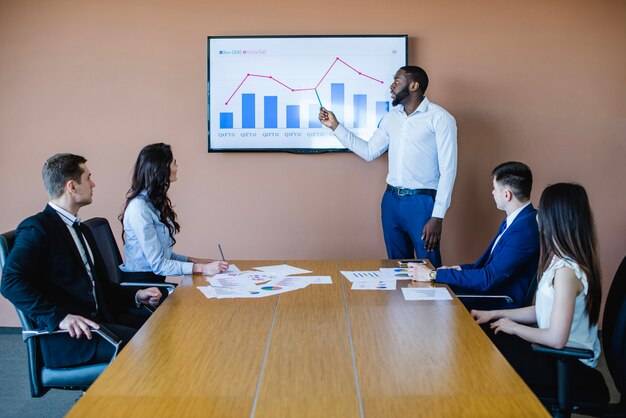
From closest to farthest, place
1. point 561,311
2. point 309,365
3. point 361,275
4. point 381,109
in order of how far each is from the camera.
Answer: point 309,365, point 561,311, point 361,275, point 381,109

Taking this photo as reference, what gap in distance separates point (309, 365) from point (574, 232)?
1.24m

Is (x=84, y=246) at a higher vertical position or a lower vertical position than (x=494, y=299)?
higher

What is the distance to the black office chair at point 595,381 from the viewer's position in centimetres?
225

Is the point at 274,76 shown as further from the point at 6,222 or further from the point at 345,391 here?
the point at 345,391

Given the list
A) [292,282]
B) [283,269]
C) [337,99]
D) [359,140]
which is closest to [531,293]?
[292,282]

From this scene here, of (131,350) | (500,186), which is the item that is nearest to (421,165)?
(500,186)

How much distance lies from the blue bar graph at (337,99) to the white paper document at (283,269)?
1.58 metres

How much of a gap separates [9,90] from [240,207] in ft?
6.48

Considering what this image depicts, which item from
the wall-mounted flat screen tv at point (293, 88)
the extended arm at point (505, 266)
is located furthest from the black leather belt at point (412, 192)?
the extended arm at point (505, 266)

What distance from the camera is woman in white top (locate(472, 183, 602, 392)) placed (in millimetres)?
2340

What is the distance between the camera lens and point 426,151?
4.21 meters

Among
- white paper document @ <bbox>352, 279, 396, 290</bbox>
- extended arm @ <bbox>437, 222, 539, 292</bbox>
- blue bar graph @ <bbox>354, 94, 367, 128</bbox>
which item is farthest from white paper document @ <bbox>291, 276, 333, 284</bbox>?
blue bar graph @ <bbox>354, 94, 367, 128</bbox>

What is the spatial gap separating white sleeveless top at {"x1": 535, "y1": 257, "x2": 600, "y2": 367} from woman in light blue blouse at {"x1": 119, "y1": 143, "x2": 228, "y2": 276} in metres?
1.62

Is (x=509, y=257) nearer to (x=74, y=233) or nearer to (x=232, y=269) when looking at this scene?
(x=232, y=269)
